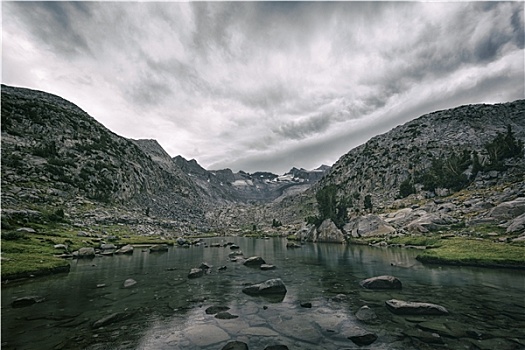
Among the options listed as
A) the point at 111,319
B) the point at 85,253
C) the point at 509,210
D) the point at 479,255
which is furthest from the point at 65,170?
the point at 509,210

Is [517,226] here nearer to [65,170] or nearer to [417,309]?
[417,309]

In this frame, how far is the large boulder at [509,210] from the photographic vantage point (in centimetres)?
5600

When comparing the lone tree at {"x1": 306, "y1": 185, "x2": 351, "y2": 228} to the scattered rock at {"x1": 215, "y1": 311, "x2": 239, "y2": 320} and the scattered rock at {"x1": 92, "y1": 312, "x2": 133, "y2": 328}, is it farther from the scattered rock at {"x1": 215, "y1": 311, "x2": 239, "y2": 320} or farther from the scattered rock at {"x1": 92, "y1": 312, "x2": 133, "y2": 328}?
the scattered rock at {"x1": 92, "y1": 312, "x2": 133, "y2": 328}

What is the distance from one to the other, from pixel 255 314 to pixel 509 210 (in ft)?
226

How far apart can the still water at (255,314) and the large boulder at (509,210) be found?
103ft

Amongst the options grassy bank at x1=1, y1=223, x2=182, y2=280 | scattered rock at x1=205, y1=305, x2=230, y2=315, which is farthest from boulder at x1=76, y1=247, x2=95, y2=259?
scattered rock at x1=205, y1=305, x2=230, y2=315

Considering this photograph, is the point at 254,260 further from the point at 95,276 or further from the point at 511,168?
the point at 511,168

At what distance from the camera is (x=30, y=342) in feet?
47.1

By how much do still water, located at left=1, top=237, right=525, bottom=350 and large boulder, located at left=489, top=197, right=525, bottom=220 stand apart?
31517mm

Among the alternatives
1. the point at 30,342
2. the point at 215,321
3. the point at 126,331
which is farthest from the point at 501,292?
the point at 30,342

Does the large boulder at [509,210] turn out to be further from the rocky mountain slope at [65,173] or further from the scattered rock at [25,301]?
the rocky mountain slope at [65,173]

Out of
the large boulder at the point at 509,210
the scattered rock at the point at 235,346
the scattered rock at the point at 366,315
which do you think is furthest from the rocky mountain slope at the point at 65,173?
the large boulder at the point at 509,210

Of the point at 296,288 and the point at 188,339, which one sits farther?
the point at 296,288

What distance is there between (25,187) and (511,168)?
189 metres
